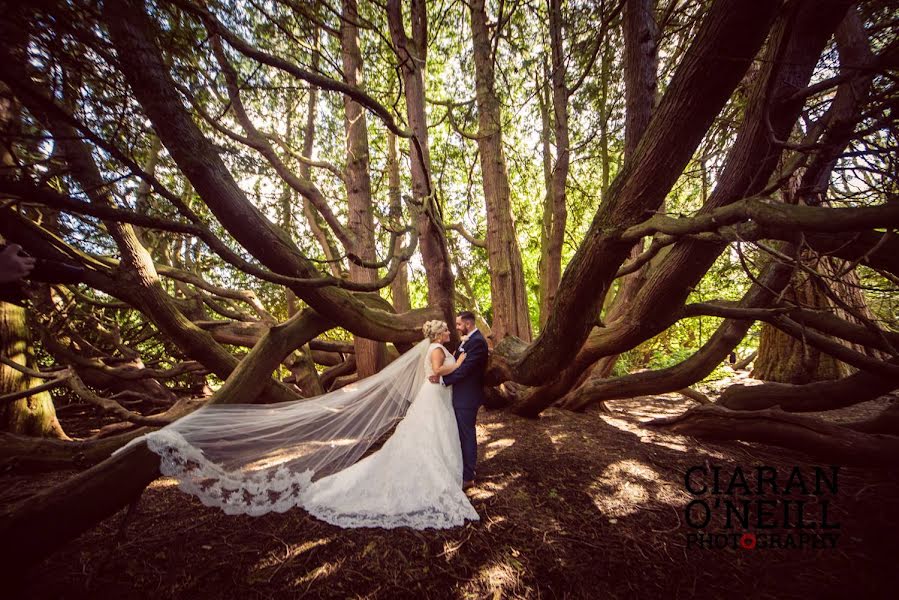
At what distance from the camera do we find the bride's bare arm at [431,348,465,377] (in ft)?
11.6

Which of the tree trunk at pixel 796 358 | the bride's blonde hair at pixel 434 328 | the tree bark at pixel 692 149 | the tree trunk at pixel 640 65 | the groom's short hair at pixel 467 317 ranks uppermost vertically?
the tree trunk at pixel 640 65

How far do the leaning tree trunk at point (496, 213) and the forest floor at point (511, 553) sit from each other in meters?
2.59

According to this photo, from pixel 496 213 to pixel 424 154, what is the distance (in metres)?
2.31

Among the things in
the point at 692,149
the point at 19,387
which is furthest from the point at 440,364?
the point at 19,387

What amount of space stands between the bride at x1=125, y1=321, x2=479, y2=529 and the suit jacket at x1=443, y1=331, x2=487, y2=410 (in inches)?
3.5

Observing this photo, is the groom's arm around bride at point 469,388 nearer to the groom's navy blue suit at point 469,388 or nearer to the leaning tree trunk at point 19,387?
the groom's navy blue suit at point 469,388

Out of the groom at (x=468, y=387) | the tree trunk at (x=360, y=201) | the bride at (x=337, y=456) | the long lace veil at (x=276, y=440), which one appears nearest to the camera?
the long lace veil at (x=276, y=440)

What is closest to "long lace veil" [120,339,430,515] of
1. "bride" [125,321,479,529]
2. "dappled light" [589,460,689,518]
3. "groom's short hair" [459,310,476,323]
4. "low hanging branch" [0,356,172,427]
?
"bride" [125,321,479,529]

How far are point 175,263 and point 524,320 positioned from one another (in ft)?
26.4

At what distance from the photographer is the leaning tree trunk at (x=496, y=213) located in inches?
205

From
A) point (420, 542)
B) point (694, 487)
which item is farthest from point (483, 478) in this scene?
point (694, 487)

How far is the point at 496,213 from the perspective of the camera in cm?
552

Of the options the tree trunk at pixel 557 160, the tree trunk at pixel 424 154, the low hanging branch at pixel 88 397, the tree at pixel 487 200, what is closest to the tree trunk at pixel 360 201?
the tree at pixel 487 200

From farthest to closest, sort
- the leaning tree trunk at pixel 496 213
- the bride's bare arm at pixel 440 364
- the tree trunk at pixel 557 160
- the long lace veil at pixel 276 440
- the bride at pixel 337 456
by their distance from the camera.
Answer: the leaning tree trunk at pixel 496 213 < the tree trunk at pixel 557 160 < the bride's bare arm at pixel 440 364 < the bride at pixel 337 456 < the long lace veil at pixel 276 440
